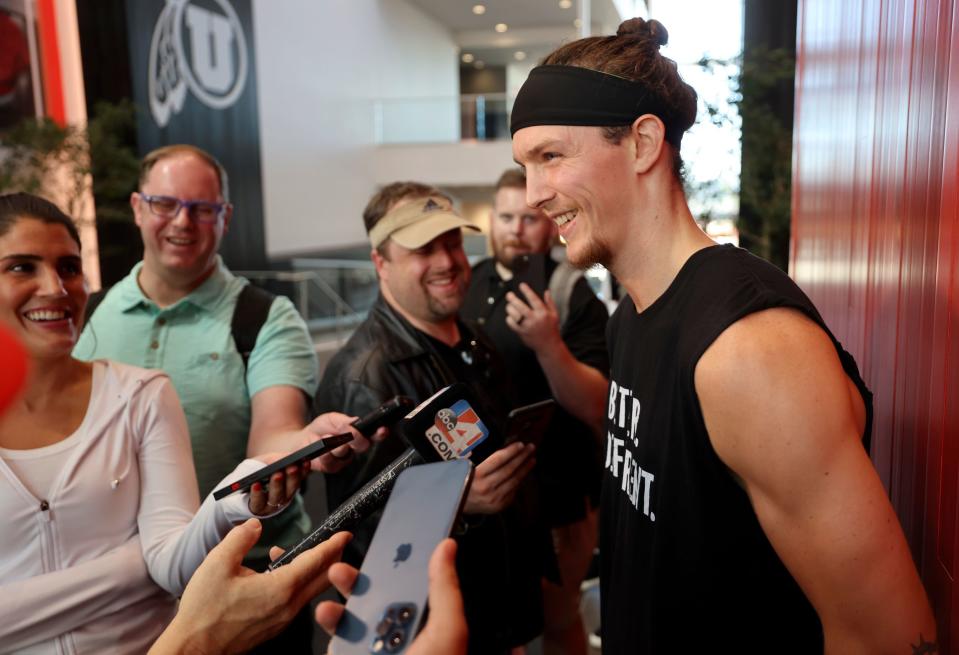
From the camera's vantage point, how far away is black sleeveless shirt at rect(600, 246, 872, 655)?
3.48 ft

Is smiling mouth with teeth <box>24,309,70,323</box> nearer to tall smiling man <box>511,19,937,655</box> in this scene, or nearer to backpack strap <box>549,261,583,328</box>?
tall smiling man <box>511,19,937,655</box>

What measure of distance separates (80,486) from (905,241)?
1527mm

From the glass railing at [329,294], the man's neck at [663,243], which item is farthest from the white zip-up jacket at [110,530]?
the glass railing at [329,294]

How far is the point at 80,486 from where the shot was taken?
4.61ft

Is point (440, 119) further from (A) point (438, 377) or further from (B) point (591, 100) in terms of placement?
(B) point (591, 100)

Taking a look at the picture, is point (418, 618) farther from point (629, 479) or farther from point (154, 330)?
point (154, 330)

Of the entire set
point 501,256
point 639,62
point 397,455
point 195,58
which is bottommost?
point 397,455

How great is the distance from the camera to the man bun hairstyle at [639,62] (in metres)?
1.23

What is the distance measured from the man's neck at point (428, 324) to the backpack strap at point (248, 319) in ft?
1.12

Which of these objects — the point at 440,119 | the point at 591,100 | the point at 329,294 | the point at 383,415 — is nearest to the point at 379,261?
the point at 383,415

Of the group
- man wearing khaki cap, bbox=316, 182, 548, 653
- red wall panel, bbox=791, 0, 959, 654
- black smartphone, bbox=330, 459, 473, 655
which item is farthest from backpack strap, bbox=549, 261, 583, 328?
black smartphone, bbox=330, 459, 473, 655

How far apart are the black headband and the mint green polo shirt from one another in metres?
1.09

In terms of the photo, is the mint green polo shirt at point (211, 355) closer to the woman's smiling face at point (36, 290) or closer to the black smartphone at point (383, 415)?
the woman's smiling face at point (36, 290)

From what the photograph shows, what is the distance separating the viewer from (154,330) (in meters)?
2.09
